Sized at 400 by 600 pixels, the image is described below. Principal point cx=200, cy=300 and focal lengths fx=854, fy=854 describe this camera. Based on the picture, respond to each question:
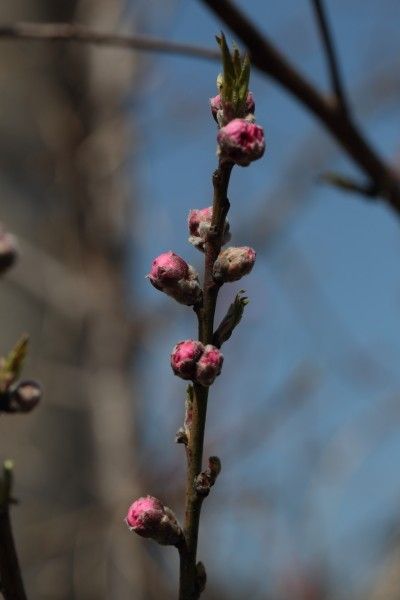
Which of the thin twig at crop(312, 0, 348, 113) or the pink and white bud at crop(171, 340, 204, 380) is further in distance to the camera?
the thin twig at crop(312, 0, 348, 113)

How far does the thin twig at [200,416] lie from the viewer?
1.92 feet

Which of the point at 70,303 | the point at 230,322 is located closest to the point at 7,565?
the point at 230,322

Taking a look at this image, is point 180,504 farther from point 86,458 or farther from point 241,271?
point 241,271

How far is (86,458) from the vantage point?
140 inches

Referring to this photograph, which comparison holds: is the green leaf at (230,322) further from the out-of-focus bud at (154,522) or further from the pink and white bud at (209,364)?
the out-of-focus bud at (154,522)

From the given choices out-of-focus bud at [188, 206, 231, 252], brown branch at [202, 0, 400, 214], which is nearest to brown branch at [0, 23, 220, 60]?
brown branch at [202, 0, 400, 214]

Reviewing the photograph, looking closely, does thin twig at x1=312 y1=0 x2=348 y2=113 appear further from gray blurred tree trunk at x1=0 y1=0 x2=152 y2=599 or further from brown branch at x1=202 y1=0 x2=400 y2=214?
gray blurred tree trunk at x1=0 y1=0 x2=152 y2=599

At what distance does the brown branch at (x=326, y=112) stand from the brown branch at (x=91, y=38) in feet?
0.45

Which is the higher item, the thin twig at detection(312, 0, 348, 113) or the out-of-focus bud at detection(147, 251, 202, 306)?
the thin twig at detection(312, 0, 348, 113)

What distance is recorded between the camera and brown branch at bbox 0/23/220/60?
1324 millimetres

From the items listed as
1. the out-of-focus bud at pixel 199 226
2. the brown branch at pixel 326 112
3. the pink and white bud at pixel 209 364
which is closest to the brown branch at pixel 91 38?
the brown branch at pixel 326 112

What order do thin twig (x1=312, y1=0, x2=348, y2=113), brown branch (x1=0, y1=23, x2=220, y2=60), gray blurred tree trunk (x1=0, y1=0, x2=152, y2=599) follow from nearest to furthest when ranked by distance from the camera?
thin twig (x1=312, y1=0, x2=348, y2=113) → brown branch (x1=0, y1=23, x2=220, y2=60) → gray blurred tree trunk (x1=0, y1=0, x2=152, y2=599)

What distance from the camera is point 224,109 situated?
604mm

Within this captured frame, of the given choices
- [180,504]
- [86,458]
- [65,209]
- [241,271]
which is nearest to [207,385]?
[241,271]
